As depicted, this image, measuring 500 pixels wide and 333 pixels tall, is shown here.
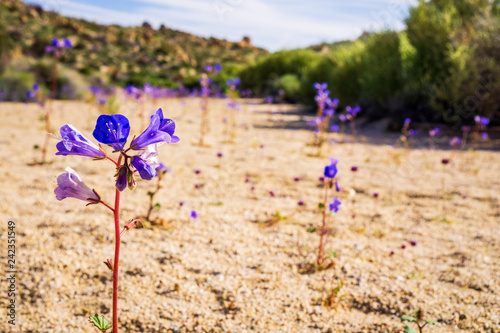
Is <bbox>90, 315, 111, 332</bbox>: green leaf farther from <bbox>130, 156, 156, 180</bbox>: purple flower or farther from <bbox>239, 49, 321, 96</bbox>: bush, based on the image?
<bbox>239, 49, 321, 96</bbox>: bush

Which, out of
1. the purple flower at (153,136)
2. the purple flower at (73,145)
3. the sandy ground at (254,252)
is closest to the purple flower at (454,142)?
the sandy ground at (254,252)

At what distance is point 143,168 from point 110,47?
1414 inches

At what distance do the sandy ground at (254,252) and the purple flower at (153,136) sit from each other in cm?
108

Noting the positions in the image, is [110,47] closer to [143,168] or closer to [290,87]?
[290,87]

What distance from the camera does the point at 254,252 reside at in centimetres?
244

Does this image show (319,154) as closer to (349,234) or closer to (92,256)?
(349,234)

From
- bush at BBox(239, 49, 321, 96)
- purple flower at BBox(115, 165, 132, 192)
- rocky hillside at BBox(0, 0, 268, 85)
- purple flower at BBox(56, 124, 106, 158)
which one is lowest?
purple flower at BBox(115, 165, 132, 192)

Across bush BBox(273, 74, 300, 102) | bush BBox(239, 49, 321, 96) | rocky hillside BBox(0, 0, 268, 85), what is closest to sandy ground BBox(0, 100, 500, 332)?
bush BBox(273, 74, 300, 102)

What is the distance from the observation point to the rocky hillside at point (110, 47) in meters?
24.3

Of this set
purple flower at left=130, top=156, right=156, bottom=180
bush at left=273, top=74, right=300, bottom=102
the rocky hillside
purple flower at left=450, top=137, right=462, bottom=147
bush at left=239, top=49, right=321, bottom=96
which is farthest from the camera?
the rocky hillside

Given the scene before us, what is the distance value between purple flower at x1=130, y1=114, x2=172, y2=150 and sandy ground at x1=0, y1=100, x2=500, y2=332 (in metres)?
1.08

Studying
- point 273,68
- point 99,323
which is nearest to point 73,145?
point 99,323

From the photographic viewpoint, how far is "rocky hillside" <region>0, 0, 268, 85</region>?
24.3 meters

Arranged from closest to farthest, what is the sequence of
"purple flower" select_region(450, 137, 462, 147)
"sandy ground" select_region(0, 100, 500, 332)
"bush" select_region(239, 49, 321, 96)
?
1. "sandy ground" select_region(0, 100, 500, 332)
2. "purple flower" select_region(450, 137, 462, 147)
3. "bush" select_region(239, 49, 321, 96)
